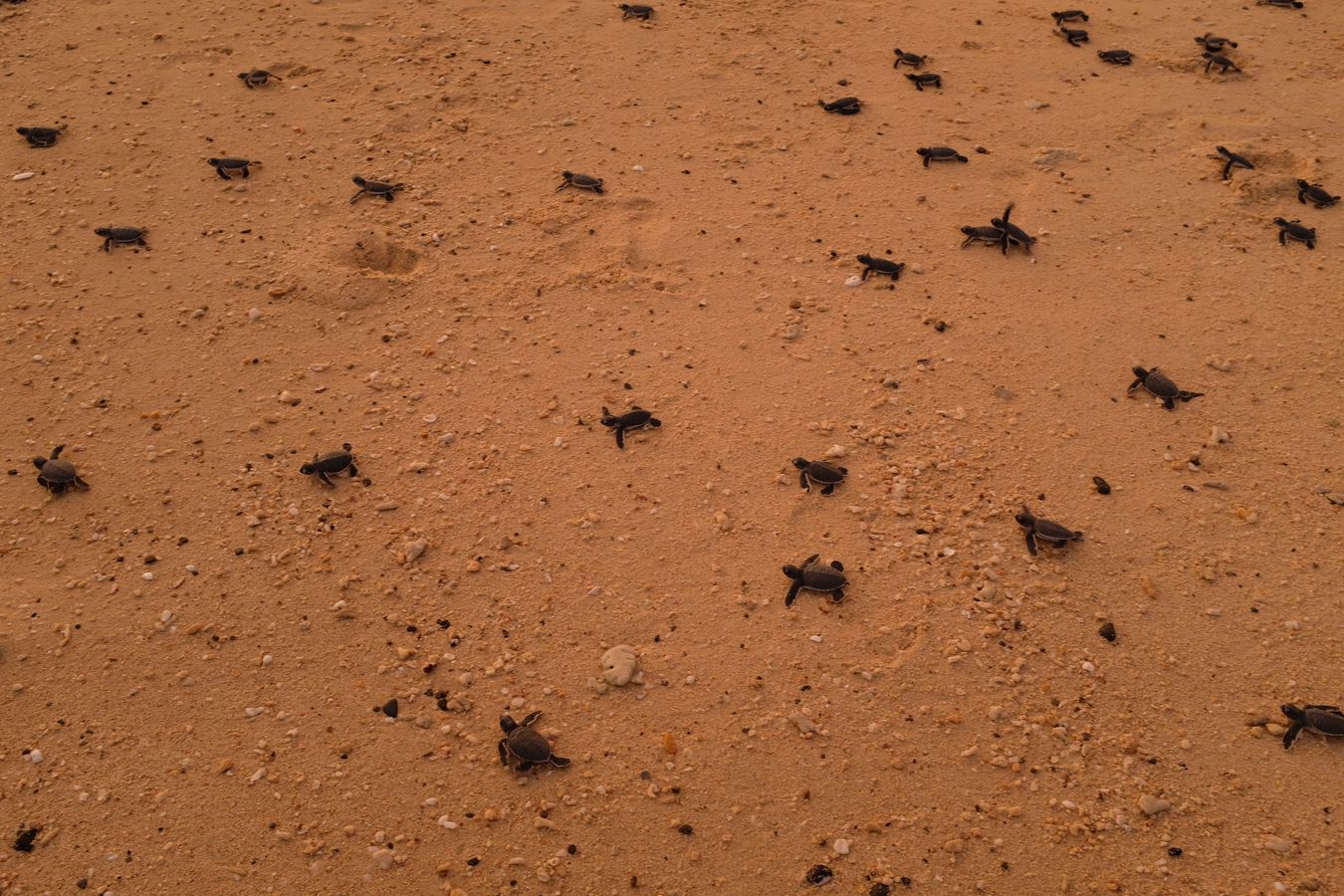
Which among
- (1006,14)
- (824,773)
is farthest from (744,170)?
(824,773)

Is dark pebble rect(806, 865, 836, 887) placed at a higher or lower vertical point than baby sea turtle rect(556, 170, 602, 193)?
lower

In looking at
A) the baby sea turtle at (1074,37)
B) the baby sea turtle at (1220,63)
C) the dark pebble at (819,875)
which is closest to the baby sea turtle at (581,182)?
the dark pebble at (819,875)

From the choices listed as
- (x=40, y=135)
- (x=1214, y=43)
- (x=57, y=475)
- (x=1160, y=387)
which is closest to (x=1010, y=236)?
(x=1160, y=387)

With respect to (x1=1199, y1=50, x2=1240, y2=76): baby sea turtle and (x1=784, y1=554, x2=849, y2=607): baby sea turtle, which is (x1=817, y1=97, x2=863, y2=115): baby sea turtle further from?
(x1=784, y1=554, x2=849, y2=607): baby sea turtle

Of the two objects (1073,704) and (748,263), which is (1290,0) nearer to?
(748,263)

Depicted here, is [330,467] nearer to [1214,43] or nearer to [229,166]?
[229,166]

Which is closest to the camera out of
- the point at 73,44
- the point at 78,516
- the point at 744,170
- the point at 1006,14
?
the point at 78,516

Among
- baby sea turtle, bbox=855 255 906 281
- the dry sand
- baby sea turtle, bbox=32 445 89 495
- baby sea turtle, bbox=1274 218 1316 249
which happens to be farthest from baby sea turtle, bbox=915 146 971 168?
baby sea turtle, bbox=32 445 89 495
